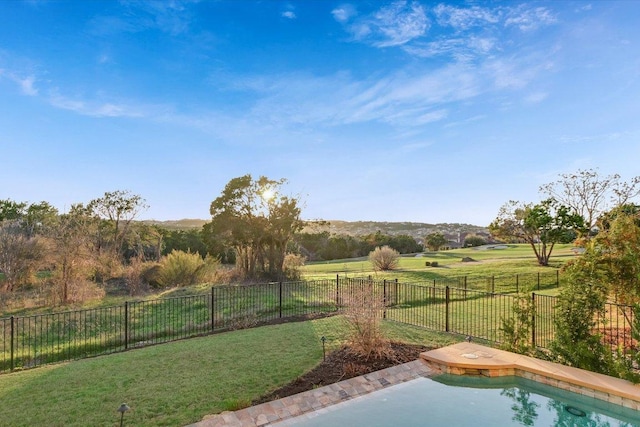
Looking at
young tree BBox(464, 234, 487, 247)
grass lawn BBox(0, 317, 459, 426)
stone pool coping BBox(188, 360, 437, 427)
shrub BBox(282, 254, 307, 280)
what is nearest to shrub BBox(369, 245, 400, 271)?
shrub BBox(282, 254, 307, 280)

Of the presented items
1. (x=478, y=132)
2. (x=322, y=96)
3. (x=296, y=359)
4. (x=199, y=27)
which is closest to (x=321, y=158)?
(x=322, y=96)

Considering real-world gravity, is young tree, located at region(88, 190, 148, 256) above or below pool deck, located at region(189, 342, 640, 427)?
above

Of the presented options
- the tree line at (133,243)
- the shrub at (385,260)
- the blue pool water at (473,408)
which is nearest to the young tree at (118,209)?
the tree line at (133,243)

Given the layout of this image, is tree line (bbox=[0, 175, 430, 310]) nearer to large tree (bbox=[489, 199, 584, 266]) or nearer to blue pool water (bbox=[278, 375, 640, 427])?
blue pool water (bbox=[278, 375, 640, 427])

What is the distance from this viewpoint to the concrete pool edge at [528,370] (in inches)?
208

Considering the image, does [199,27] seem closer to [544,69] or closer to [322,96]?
[322,96]

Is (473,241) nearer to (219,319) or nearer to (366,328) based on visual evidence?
(219,319)

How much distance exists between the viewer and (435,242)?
51.1m

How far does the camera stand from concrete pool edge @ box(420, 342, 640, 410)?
17.4 ft

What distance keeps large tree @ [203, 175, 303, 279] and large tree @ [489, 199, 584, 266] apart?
1877cm

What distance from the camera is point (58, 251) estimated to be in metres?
14.4

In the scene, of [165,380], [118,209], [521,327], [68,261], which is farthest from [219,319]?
[118,209]

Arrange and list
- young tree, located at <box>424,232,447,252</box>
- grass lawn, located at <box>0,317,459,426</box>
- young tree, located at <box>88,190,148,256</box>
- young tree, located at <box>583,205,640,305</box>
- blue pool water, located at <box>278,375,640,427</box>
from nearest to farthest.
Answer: grass lawn, located at <box>0,317,459,426</box> < blue pool water, located at <box>278,375,640,427</box> < young tree, located at <box>583,205,640,305</box> < young tree, located at <box>88,190,148,256</box> < young tree, located at <box>424,232,447,252</box>

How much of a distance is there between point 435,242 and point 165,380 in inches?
1923
